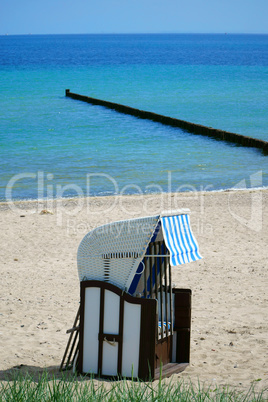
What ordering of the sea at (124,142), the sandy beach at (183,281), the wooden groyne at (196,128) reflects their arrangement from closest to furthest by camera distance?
the sandy beach at (183,281), the sea at (124,142), the wooden groyne at (196,128)

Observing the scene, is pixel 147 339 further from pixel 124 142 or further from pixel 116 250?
pixel 124 142

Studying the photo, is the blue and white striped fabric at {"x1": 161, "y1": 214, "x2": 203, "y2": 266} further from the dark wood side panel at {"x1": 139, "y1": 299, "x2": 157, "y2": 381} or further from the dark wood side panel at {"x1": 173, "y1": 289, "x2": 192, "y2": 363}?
the dark wood side panel at {"x1": 173, "y1": 289, "x2": 192, "y2": 363}

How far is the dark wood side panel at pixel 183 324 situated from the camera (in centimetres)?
579

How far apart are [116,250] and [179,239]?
22.1 inches

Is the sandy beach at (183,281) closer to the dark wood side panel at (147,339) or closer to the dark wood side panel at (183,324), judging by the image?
the dark wood side panel at (183,324)

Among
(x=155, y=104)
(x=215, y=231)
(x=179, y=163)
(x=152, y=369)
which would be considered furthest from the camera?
(x=155, y=104)

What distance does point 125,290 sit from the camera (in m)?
5.19

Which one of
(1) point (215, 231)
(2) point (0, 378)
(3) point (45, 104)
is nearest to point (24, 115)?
(3) point (45, 104)

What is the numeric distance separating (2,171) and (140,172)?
15.8 ft

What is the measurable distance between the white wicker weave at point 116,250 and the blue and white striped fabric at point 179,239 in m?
0.14

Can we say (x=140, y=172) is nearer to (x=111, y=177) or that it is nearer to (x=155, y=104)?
(x=111, y=177)

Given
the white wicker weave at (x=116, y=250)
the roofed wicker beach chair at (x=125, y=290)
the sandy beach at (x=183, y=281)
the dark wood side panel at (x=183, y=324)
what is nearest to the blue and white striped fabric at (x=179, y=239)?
the roofed wicker beach chair at (x=125, y=290)

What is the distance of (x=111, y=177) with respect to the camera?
63.9ft

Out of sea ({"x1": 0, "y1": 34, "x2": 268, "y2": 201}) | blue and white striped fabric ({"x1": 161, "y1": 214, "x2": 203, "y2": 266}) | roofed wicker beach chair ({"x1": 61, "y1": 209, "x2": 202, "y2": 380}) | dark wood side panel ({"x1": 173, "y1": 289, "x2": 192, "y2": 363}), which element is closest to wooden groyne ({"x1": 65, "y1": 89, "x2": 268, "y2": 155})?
sea ({"x1": 0, "y1": 34, "x2": 268, "y2": 201})
